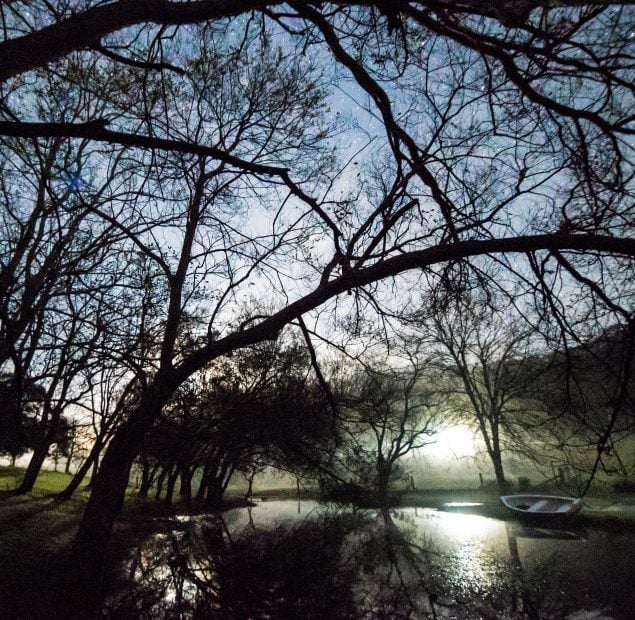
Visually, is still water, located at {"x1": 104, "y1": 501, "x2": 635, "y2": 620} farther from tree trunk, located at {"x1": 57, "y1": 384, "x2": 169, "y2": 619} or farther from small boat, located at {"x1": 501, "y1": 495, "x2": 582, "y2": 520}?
small boat, located at {"x1": 501, "y1": 495, "x2": 582, "y2": 520}

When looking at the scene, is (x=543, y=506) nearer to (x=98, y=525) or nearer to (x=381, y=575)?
(x=381, y=575)

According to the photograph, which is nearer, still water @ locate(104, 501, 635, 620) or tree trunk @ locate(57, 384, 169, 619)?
tree trunk @ locate(57, 384, 169, 619)

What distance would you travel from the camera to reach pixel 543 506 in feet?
52.5

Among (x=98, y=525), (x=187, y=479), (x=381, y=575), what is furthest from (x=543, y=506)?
(x=187, y=479)

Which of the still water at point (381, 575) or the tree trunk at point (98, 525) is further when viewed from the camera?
the still water at point (381, 575)

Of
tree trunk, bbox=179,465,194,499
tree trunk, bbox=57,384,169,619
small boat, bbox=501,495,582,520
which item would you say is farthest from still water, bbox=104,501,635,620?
tree trunk, bbox=179,465,194,499

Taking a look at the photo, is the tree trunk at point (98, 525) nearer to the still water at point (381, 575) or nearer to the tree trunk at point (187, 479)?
the still water at point (381, 575)

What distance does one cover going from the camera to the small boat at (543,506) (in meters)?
13.7

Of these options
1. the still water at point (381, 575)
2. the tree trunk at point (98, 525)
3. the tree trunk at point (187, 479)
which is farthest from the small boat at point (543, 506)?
the tree trunk at point (98, 525)

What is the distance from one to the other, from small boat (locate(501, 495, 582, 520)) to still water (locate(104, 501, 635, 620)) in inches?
51.3

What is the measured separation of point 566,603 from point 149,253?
817cm

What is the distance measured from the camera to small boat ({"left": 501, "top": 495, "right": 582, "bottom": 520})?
13703mm

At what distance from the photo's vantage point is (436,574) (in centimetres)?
723

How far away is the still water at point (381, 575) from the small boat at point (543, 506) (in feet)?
4.28
